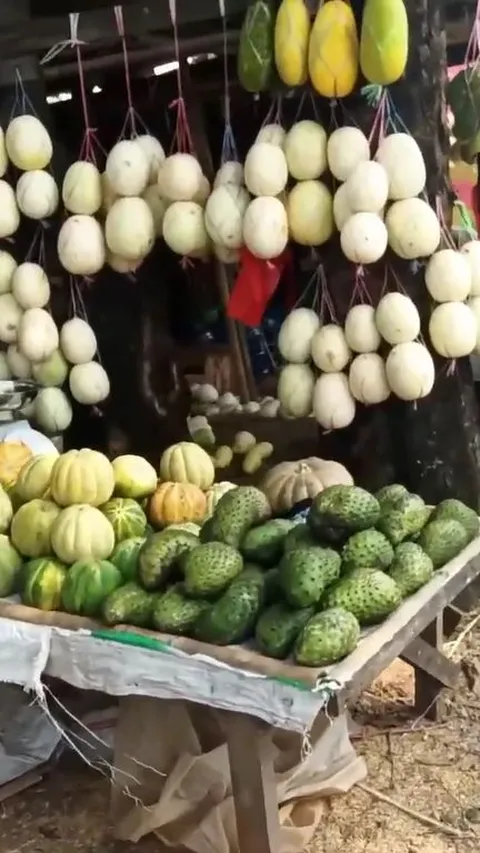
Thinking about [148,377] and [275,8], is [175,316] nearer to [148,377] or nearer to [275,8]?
[148,377]

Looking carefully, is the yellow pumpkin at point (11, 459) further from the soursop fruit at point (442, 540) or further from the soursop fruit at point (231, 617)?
the soursop fruit at point (442, 540)

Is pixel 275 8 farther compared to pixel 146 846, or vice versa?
pixel 275 8

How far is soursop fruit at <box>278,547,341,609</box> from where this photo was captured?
198 cm

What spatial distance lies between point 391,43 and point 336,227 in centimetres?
58

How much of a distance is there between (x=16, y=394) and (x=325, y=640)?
174 cm

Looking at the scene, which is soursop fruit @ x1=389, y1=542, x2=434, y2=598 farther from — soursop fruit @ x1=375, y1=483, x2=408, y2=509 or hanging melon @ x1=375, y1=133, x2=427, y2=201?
hanging melon @ x1=375, y1=133, x2=427, y2=201

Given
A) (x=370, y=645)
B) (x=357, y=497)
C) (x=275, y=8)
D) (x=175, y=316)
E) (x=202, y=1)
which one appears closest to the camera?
(x=370, y=645)

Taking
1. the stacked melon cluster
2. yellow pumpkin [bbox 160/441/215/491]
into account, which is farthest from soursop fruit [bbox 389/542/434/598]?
yellow pumpkin [bbox 160/441/215/491]

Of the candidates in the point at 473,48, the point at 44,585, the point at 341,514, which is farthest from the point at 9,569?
the point at 473,48

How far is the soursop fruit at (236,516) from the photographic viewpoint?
2.25m

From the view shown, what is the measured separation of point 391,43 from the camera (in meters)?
2.81

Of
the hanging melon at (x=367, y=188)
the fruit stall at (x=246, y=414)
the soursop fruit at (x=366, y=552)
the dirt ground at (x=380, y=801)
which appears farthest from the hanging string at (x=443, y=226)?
the dirt ground at (x=380, y=801)

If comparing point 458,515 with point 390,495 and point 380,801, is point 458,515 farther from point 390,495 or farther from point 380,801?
point 380,801

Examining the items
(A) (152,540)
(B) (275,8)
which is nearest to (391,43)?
(B) (275,8)
